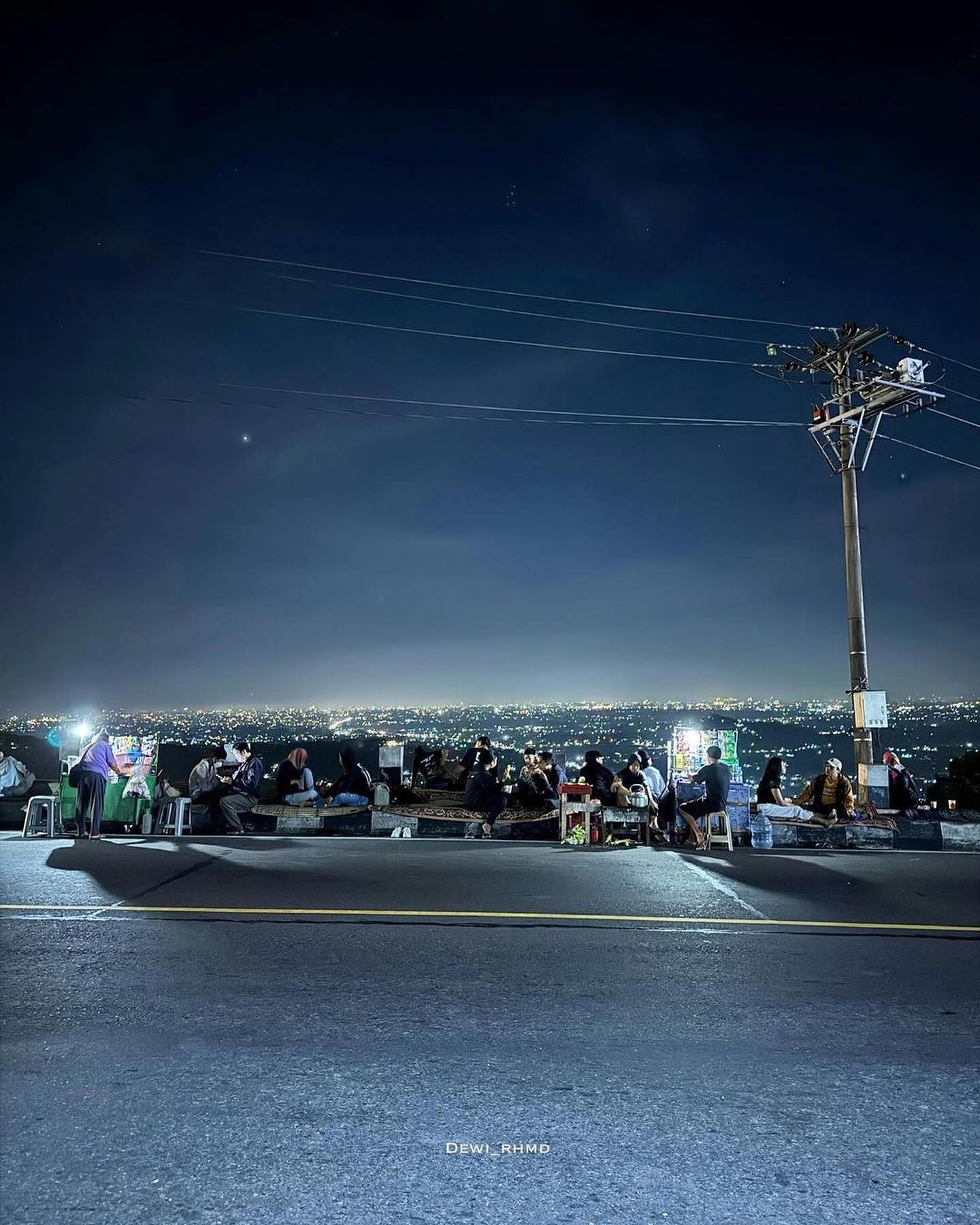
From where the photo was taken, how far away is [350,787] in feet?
56.9

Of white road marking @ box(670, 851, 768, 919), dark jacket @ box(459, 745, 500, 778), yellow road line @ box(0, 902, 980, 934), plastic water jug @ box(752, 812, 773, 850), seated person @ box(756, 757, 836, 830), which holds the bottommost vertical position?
white road marking @ box(670, 851, 768, 919)

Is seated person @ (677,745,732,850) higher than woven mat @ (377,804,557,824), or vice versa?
seated person @ (677,745,732,850)

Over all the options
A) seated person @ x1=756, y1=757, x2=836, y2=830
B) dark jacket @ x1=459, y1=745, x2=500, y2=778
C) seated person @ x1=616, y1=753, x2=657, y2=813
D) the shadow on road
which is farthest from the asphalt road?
dark jacket @ x1=459, y1=745, x2=500, y2=778

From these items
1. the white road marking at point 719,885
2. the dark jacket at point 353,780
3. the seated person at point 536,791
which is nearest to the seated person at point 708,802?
the white road marking at point 719,885

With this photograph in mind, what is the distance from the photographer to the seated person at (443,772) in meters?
20.0

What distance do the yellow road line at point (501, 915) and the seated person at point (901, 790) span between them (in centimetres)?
1004

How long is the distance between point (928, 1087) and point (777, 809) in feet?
39.1

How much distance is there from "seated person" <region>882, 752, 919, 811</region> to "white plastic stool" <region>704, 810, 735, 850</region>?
196 inches

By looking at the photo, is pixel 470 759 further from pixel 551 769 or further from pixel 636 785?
pixel 636 785

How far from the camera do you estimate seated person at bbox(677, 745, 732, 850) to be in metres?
14.2

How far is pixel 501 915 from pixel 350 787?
Answer: 939 cm

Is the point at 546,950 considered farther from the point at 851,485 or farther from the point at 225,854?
the point at 851,485

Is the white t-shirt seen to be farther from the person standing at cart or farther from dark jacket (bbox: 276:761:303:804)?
the person standing at cart

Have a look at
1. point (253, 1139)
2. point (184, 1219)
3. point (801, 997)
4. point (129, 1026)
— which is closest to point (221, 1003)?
point (129, 1026)
